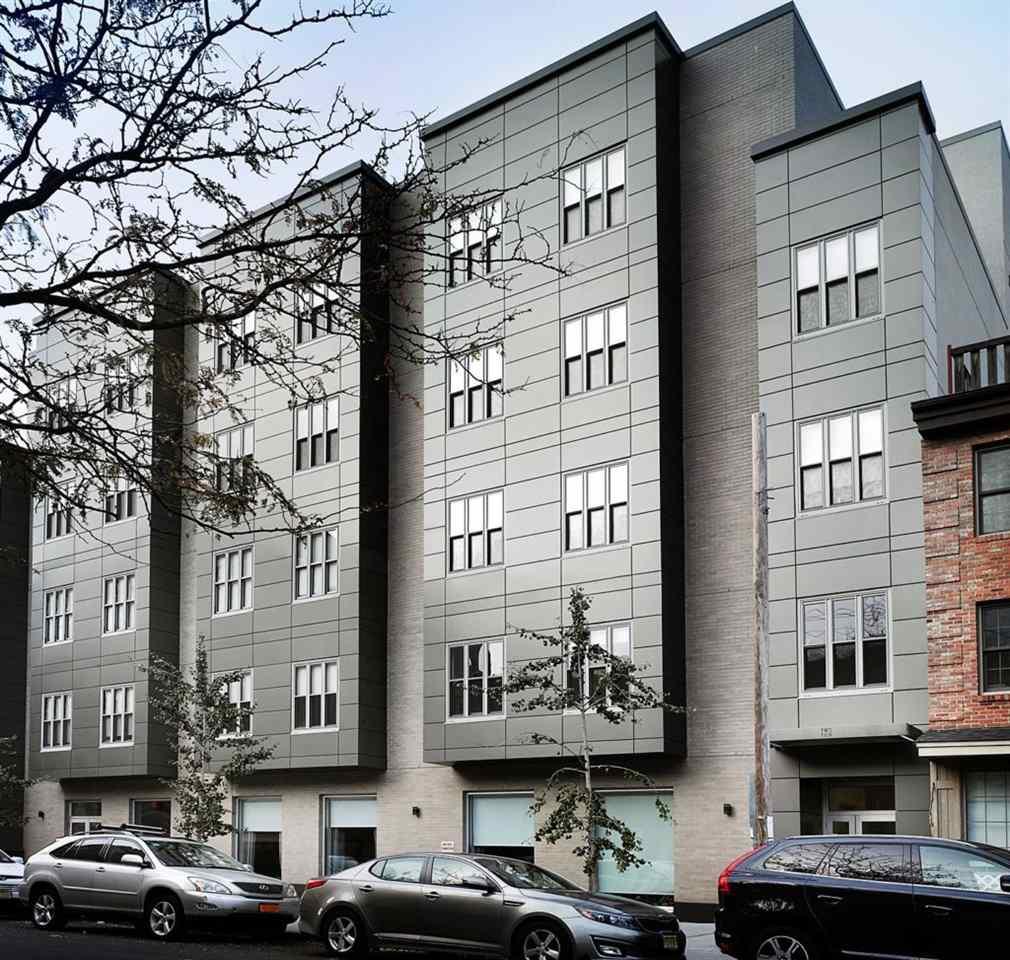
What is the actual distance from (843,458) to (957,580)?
3178 millimetres

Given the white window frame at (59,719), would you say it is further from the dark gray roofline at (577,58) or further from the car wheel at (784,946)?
the car wheel at (784,946)

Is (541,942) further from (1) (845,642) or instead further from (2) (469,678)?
(2) (469,678)

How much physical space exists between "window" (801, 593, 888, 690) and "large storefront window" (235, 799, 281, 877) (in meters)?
16.2

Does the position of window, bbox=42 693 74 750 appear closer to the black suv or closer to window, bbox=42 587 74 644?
window, bbox=42 587 74 644

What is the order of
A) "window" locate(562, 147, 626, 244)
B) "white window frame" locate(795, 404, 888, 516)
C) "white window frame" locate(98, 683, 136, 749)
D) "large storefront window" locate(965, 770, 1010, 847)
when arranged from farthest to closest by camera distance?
1. "white window frame" locate(98, 683, 136, 749)
2. "window" locate(562, 147, 626, 244)
3. "white window frame" locate(795, 404, 888, 516)
4. "large storefront window" locate(965, 770, 1010, 847)

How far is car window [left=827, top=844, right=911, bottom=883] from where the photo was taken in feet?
48.8

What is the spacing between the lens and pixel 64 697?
4188 cm

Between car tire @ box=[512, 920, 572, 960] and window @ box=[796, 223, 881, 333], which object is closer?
car tire @ box=[512, 920, 572, 960]

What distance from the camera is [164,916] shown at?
2116 centimetres

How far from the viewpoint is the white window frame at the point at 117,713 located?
128ft

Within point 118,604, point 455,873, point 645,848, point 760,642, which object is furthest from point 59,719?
point 760,642

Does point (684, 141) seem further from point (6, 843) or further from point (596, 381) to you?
point (6, 843)

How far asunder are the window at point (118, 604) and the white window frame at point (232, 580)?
11.4 feet

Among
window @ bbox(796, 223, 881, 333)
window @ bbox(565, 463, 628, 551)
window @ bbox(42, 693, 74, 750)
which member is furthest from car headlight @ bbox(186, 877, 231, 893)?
window @ bbox(42, 693, 74, 750)
